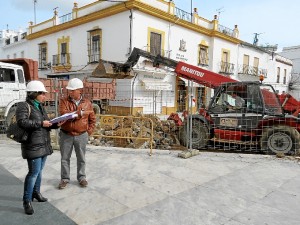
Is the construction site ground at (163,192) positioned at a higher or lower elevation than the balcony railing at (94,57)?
lower

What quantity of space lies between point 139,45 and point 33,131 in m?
13.6

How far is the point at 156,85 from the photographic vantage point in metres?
17.2

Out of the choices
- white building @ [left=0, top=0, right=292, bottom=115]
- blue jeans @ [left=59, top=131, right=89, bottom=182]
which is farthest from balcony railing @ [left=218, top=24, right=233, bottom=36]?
blue jeans @ [left=59, top=131, right=89, bottom=182]

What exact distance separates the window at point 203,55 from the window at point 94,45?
832cm

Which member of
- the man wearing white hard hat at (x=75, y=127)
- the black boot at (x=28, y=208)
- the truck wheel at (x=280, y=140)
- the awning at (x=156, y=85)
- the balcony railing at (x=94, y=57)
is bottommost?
the black boot at (x=28, y=208)

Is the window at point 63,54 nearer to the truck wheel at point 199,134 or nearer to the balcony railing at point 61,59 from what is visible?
the balcony railing at point 61,59

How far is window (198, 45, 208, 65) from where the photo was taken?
21266 millimetres

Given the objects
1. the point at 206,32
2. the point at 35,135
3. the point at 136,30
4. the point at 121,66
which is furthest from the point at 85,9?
the point at 35,135

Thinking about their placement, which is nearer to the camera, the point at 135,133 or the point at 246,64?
the point at 135,133

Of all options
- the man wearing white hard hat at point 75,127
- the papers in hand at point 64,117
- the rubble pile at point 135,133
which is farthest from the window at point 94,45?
the papers in hand at point 64,117

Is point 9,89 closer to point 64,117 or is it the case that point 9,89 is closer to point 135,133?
point 135,133

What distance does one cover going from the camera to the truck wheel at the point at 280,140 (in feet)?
22.9

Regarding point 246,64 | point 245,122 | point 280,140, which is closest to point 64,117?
point 245,122

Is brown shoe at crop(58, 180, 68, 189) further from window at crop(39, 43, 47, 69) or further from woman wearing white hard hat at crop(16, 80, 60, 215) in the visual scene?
window at crop(39, 43, 47, 69)
